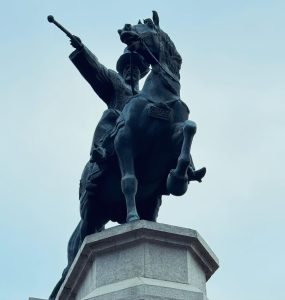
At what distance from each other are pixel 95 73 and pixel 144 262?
4240 millimetres

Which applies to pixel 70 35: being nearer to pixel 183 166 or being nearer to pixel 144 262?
pixel 183 166

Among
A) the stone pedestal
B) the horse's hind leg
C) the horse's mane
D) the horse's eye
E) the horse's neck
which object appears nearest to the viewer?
the stone pedestal

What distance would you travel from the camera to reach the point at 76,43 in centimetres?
1320

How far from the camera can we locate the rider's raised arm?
13.4m

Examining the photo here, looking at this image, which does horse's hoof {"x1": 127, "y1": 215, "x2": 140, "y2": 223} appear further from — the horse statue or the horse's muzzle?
the horse's muzzle

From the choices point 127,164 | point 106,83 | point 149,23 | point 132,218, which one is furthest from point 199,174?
point 106,83

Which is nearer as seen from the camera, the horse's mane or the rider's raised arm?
the horse's mane

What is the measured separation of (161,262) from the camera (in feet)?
34.2

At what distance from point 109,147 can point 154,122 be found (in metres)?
0.87

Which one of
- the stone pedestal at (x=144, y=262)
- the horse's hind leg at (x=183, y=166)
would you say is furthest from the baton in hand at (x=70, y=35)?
the stone pedestal at (x=144, y=262)

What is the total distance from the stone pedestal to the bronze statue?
55 cm

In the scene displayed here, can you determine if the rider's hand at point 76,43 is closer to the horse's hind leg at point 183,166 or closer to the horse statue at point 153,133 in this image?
the horse statue at point 153,133

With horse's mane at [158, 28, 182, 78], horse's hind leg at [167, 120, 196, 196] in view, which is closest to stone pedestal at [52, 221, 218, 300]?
horse's hind leg at [167, 120, 196, 196]

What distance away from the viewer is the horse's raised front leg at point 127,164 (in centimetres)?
1126
